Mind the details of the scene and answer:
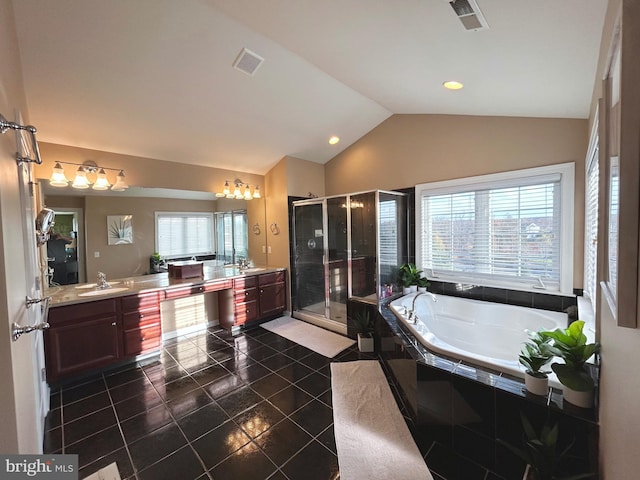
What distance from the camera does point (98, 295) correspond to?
2668mm

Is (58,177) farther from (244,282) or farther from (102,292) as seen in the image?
(244,282)

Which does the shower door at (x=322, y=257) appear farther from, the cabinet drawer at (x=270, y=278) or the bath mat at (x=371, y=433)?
the bath mat at (x=371, y=433)

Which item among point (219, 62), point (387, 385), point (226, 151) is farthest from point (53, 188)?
point (387, 385)

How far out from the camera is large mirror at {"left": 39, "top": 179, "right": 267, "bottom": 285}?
292 cm

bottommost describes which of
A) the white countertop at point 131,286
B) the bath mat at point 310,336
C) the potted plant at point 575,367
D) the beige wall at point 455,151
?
the bath mat at point 310,336

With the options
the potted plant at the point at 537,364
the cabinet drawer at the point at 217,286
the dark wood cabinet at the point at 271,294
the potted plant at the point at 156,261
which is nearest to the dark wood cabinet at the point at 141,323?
the cabinet drawer at the point at 217,286

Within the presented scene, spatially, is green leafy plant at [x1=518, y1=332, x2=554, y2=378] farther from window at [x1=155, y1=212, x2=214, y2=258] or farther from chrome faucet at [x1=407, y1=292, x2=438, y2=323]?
window at [x1=155, y1=212, x2=214, y2=258]

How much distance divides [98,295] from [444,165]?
3.94 metres

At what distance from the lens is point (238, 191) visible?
4121mm

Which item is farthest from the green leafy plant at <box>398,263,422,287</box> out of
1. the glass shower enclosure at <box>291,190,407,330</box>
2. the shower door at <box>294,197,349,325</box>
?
the shower door at <box>294,197,349,325</box>

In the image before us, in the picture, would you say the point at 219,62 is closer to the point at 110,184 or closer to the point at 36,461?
the point at 110,184

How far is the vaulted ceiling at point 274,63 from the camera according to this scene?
1.62 meters

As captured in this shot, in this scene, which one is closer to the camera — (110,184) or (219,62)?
(219,62)

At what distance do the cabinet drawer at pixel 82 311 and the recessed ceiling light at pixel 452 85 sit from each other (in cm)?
371
